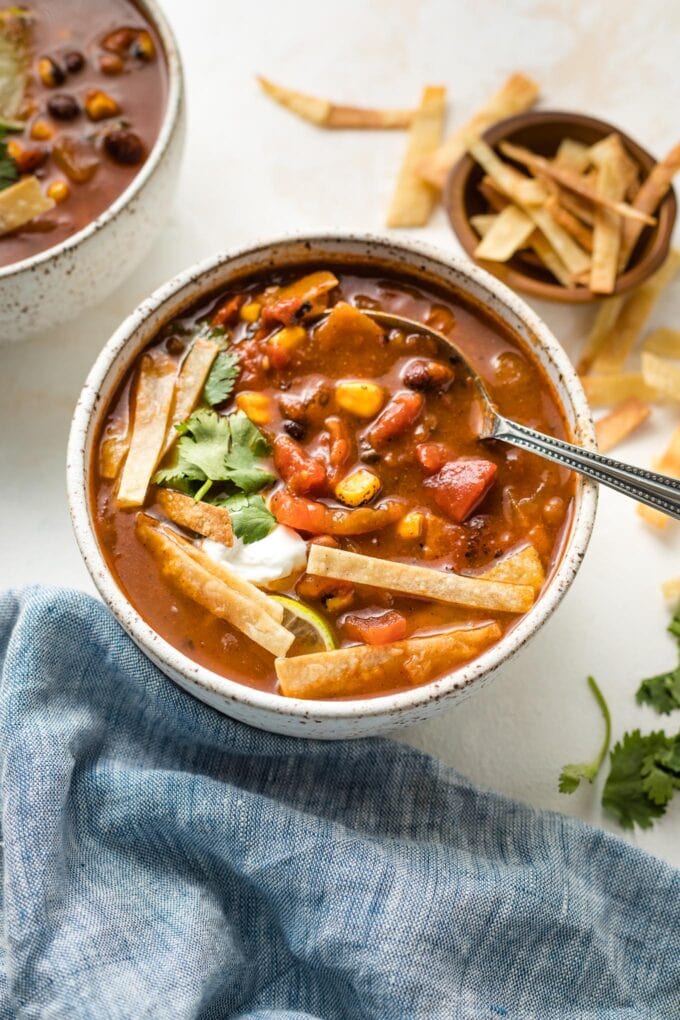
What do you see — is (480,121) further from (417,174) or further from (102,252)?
(102,252)

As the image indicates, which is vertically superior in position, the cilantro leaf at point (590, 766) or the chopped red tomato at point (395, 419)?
the chopped red tomato at point (395, 419)

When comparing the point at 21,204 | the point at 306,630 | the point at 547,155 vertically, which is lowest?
the point at 306,630

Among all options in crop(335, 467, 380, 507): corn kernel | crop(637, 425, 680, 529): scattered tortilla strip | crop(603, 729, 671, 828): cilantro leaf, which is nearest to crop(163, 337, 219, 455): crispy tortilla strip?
crop(335, 467, 380, 507): corn kernel

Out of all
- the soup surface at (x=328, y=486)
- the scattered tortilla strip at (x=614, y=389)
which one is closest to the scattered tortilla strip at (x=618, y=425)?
the scattered tortilla strip at (x=614, y=389)

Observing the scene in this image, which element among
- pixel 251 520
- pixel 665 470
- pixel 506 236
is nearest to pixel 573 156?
pixel 506 236

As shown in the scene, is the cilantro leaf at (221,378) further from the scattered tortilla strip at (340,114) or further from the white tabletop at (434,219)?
the scattered tortilla strip at (340,114)

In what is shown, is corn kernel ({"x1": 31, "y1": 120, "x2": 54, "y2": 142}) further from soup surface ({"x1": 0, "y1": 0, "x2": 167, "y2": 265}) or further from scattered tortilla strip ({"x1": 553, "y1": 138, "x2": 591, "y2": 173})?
scattered tortilla strip ({"x1": 553, "y1": 138, "x2": 591, "y2": 173})
